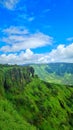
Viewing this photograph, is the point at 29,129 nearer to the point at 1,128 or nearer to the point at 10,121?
the point at 10,121

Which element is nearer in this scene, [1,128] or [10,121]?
[1,128]

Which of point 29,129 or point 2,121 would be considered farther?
point 29,129

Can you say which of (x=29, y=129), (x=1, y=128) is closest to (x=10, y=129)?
(x=1, y=128)

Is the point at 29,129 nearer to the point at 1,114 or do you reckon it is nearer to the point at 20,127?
the point at 20,127

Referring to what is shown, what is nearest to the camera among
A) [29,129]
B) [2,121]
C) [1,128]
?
[1,128]

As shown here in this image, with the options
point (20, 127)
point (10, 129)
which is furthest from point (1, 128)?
point (20, 127)

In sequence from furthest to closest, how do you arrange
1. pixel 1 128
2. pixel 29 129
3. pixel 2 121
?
pixel 29 129 → pixel 2 121 → pixel 1 128

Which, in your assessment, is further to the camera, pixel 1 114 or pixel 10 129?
pixel 1 114
